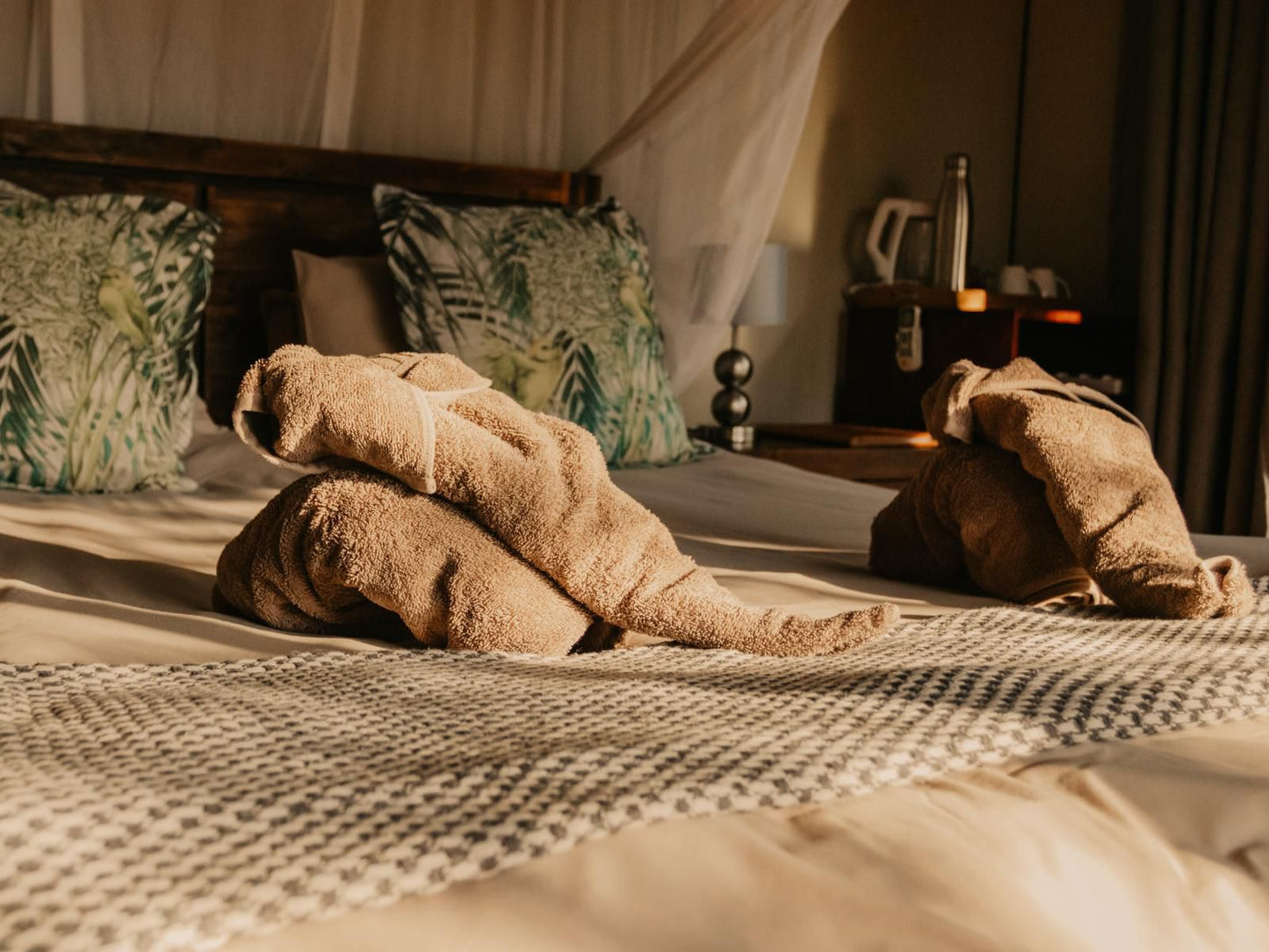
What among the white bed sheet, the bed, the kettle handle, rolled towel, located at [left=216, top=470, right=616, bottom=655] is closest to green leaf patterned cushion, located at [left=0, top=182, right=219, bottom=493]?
the white bed sheet

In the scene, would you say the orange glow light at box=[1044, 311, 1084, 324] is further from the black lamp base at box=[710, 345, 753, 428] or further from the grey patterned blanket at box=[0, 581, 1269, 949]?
the grey patterned blanket at box=[0, 581, 1269, 949]

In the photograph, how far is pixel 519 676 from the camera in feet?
3.00

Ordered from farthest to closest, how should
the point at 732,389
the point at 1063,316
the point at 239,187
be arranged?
the point at 1063,316 → the point at 732,389 → the point at 239,187

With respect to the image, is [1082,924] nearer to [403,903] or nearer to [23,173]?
[403,903]

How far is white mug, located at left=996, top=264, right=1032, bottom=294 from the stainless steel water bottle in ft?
0.42

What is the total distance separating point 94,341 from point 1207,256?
245 cm

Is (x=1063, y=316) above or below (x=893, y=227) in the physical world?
below

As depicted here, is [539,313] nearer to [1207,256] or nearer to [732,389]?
[732,389]

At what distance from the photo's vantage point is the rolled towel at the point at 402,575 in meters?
1.01

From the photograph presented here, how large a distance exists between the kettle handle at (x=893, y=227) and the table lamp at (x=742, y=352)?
1.73 ft

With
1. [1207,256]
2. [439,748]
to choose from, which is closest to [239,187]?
[439,748]

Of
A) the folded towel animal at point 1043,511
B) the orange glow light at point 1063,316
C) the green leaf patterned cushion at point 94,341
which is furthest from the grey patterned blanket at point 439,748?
the orange glow light at point 1063,316

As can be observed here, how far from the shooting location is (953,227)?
329cm

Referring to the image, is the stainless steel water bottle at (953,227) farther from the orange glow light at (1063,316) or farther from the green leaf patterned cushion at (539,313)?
the green leaf patterned cushion at (539,313)
